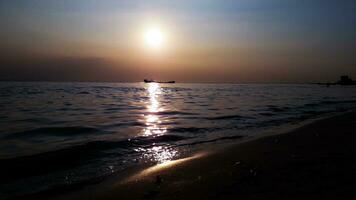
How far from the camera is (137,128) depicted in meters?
13.4

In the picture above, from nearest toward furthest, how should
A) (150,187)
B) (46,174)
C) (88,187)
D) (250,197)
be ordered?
(250,197) → (150,187) → (88,187) → (46,174)

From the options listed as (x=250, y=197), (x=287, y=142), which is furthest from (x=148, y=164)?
(x=287, y=142)

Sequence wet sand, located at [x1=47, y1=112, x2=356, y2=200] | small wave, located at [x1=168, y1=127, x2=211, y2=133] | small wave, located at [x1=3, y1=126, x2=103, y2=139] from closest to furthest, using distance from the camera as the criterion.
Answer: wet sand, located at [x1=47, y1=112, x2=356, y2=200]
small wave, located at [x1=3, y1=126, x2=103, y2=139]
small wave, located at [x1=168, y1=127, x2=211, y2=133]

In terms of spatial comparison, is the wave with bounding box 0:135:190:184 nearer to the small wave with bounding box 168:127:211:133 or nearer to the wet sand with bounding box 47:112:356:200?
the wet sand with bounding box 47:112:356:200

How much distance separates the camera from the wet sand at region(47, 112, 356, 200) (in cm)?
434

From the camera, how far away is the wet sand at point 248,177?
4340 millimetres

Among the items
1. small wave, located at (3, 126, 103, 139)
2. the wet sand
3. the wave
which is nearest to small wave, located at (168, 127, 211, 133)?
the wave

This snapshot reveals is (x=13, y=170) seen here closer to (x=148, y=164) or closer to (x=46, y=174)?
(x=46, y=174)

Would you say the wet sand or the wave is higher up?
the wet sand

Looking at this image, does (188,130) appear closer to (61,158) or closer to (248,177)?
(61,158)

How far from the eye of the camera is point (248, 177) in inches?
205

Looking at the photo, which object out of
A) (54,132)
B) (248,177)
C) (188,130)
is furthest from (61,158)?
(188,130)

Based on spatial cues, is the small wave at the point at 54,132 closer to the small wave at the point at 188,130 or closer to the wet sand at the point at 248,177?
the small wave at the point at 188,130

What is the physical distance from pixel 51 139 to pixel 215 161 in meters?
6.28
